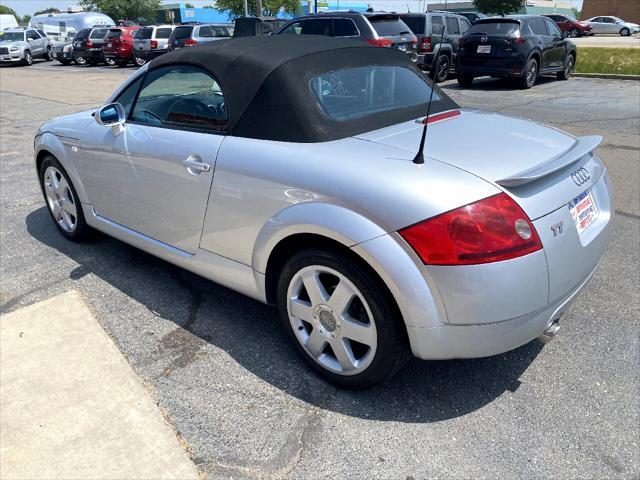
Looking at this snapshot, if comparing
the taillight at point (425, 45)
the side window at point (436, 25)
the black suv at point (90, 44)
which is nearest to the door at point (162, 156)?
the taillight at point (425, 45)

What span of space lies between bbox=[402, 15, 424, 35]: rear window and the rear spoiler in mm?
13567

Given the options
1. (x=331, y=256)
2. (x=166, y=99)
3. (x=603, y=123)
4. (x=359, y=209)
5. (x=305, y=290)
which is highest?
(x=166, y=99)

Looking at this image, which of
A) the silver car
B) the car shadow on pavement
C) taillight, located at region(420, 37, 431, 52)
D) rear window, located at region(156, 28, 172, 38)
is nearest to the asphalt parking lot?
the car shadow on pavement

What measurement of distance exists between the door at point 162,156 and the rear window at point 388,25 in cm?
1110

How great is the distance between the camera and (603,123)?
912 centimetres

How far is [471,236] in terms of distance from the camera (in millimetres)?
2088

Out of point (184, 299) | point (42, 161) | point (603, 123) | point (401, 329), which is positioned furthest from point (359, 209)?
point (603, 123)

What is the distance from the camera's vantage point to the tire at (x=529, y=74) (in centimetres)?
1301

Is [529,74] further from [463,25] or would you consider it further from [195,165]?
[195,165]

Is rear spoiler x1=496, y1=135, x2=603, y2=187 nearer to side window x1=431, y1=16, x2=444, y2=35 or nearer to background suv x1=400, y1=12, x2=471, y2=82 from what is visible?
background suv x1=400, y1=12, x2=471, y2=82

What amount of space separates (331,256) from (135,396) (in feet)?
3.87

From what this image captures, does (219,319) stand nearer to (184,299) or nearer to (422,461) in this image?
(184,299)

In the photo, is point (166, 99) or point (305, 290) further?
point (166, 99)

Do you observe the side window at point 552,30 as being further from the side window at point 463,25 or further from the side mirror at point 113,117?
the side mirror at point 113,117
